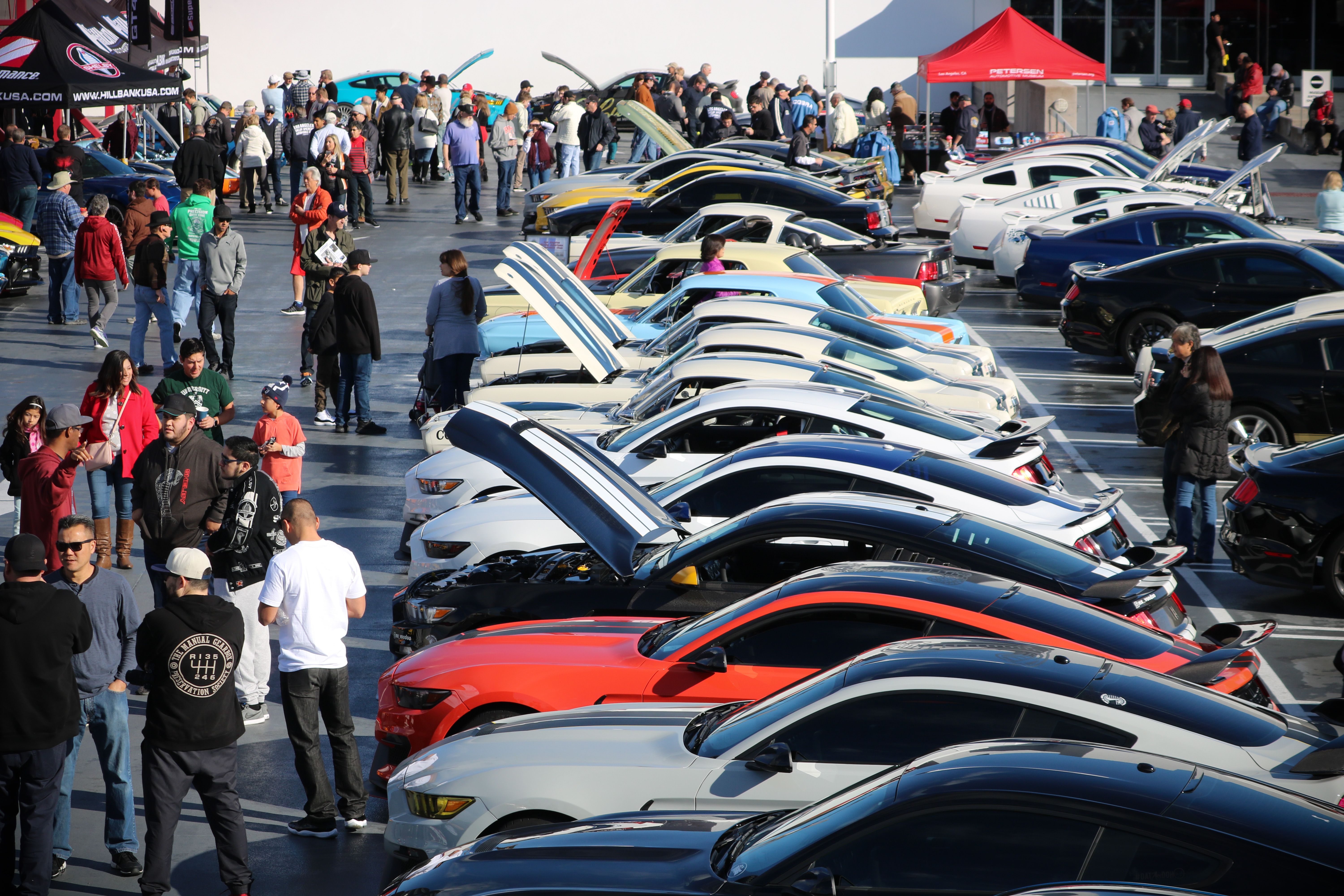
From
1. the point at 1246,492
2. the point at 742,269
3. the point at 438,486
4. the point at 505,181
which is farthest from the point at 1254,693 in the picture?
the point at 505,181

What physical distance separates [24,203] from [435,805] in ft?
64.3

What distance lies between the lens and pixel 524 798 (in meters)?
5.29

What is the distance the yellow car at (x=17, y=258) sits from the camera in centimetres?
1966

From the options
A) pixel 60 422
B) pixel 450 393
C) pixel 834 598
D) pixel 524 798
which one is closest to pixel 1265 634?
pixel 834 598

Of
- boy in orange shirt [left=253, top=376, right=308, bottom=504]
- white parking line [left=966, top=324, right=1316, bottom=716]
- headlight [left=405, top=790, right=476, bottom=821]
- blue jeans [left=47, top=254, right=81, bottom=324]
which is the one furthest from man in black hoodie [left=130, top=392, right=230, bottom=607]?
blue jeans [left=47, top=254, right=81, bottom=324]

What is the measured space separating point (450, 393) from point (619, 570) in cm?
685

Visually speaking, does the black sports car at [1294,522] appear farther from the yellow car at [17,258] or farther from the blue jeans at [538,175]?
the blue jeans at [538,175]

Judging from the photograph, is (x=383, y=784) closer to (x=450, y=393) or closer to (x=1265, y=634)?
(x=1265, y=634)

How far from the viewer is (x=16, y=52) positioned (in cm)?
2317

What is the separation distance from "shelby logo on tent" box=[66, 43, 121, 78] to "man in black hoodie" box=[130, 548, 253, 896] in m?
20.6

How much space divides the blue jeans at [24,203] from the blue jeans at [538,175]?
9.37 m

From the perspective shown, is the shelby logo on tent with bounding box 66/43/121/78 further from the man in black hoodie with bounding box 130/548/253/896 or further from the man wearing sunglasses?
the man in black hoodie with bounding box 130/548/253/896

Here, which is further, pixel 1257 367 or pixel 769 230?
pixel 769 230

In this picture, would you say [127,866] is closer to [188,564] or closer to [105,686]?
[105,686]
